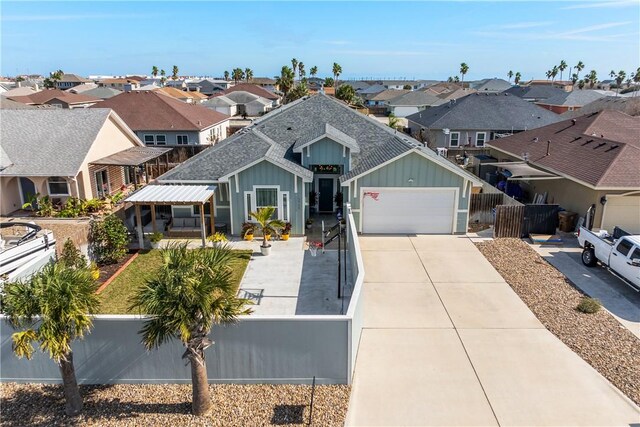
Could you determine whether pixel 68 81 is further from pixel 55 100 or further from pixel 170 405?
pixel 170 405

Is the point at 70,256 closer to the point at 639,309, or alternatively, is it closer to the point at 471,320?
the point at 471,320

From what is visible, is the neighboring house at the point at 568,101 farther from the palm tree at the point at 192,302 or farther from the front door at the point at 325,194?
the palm tree at the point at 192,302

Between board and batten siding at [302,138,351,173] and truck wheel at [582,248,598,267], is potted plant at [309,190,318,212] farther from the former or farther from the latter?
truck wheel at [582,248,598,267]

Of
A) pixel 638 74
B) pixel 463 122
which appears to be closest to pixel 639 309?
pixel 463 122

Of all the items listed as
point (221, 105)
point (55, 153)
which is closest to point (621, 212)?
point (55, 153)

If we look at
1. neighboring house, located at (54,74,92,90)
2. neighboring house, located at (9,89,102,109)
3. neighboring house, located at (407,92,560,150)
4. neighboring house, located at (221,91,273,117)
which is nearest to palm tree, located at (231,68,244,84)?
neighboring house, located at (54,74,92,90)
